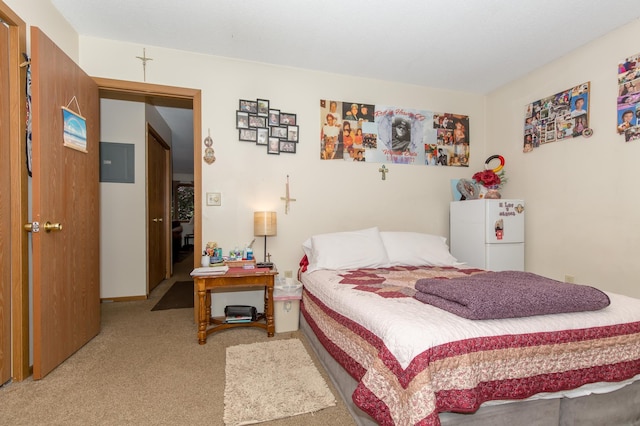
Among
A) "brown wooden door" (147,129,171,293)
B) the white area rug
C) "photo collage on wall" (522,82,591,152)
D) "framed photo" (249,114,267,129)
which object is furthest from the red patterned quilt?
"brown wooden door" (147,129,171,293)

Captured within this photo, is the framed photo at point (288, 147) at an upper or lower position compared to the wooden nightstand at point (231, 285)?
upper

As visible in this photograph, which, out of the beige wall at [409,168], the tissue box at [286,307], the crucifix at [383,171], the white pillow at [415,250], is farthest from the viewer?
the crucifix at [383,171]

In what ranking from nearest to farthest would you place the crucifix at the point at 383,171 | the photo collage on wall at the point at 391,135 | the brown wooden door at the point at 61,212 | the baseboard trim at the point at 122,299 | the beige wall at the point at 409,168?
the brown wooden door at the point at 61,212 → the beige wall at the point at 409,168 → the photo collage on wall at the point at 391,135 → the crucifix at the point at 383,171 → the baseboard trim at the point at 122,299

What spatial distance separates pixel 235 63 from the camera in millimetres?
2990

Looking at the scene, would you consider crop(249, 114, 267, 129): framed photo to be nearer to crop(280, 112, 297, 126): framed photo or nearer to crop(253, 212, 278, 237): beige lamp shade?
crop(280, 112, 297, 126): framed photo

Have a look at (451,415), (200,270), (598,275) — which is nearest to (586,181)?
(598,275)

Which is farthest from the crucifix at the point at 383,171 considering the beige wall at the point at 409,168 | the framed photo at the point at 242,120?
the framed photo at the point at 242,120

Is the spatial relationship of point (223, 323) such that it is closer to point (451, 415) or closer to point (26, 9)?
point (451, 415)

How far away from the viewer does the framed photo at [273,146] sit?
3062 mm

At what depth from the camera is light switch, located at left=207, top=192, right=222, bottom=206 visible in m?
2.91

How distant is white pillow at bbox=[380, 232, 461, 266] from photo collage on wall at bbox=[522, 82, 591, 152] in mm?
1469

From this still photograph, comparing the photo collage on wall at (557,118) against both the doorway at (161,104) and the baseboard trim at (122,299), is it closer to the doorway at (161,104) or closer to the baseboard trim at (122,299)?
the doorway at (161,104)

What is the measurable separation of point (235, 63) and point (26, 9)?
149 cm

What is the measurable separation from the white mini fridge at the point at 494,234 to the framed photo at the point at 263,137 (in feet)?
7.31
